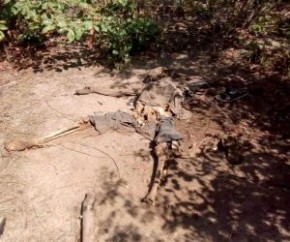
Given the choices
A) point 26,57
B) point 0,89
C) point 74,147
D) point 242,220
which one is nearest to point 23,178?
point 74,147

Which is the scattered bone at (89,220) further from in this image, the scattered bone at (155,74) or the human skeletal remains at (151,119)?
the scattered bone at (155,74)

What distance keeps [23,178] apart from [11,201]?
40 centimetres

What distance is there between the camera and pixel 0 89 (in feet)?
24.6

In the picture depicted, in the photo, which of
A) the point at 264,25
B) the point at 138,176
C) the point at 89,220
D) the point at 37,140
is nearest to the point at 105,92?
the point at 37,140

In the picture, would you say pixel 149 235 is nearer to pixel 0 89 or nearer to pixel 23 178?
pixel 23 178

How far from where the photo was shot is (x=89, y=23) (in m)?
7.39

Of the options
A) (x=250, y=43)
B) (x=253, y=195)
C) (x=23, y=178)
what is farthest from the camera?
(x=250, y=43)

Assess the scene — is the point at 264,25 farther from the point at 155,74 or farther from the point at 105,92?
the point at 105,92

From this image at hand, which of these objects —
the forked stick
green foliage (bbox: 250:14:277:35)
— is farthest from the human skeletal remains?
green foliage (bbox: 250:14:277:35)

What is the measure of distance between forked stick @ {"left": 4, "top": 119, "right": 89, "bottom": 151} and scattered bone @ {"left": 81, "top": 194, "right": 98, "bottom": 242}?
4.46 feet

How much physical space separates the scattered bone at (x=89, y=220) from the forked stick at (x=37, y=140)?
136cm

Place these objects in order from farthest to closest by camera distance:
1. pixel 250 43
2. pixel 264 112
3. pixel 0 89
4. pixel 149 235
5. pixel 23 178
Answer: pixel 250 43 < pixel 0 89 < pixel 264 112 < pixel 23 178 < pixel 149 235

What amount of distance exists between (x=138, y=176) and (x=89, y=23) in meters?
3.24

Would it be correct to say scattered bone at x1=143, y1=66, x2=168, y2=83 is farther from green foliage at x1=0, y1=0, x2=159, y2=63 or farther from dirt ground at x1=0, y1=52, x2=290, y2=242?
green foliage at x1=0, y1=0, x2=159, y2=63
